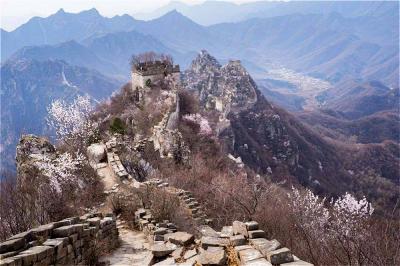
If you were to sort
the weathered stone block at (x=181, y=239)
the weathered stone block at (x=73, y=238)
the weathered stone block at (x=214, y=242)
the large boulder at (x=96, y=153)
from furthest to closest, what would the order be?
1. the large boulder at (x=96, y=153)
2. the weathered stone block at (x=181, y=239)
3. the weathered stone block at (x=73, y=238)
4. the weathered stone block at (x=214, y=242)

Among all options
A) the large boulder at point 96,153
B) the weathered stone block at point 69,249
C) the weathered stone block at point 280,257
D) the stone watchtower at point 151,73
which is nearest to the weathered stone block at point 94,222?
the weathered stone block at point 69,249

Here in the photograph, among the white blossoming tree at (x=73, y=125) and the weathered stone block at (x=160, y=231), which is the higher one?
the white blossoming tree at (x=73, y=125)

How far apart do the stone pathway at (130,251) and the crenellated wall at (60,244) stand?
38 centimetres

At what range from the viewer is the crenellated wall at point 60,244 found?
34.4 ft

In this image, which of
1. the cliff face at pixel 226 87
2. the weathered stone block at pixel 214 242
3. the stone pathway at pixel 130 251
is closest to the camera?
the weathered stone block at pixel 214 242

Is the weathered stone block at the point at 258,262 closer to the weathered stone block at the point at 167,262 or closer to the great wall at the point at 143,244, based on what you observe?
the great wall at the point at 143,244

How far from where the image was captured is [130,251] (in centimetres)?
1596

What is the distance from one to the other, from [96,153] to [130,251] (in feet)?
52.6

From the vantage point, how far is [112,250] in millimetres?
15969

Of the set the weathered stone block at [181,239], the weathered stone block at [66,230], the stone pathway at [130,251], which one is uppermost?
the weathered stone block at [66,230]

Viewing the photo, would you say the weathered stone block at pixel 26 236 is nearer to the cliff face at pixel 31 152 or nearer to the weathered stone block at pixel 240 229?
the weathered stone block at pixel 240 229

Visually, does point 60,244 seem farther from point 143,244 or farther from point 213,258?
point 143,244

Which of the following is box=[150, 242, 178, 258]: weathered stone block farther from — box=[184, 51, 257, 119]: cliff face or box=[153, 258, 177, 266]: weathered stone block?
box=[184, 51, 257, 119]: cliff face

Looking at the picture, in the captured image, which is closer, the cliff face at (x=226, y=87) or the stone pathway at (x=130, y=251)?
the stone pathway at (x=130, y=251)
